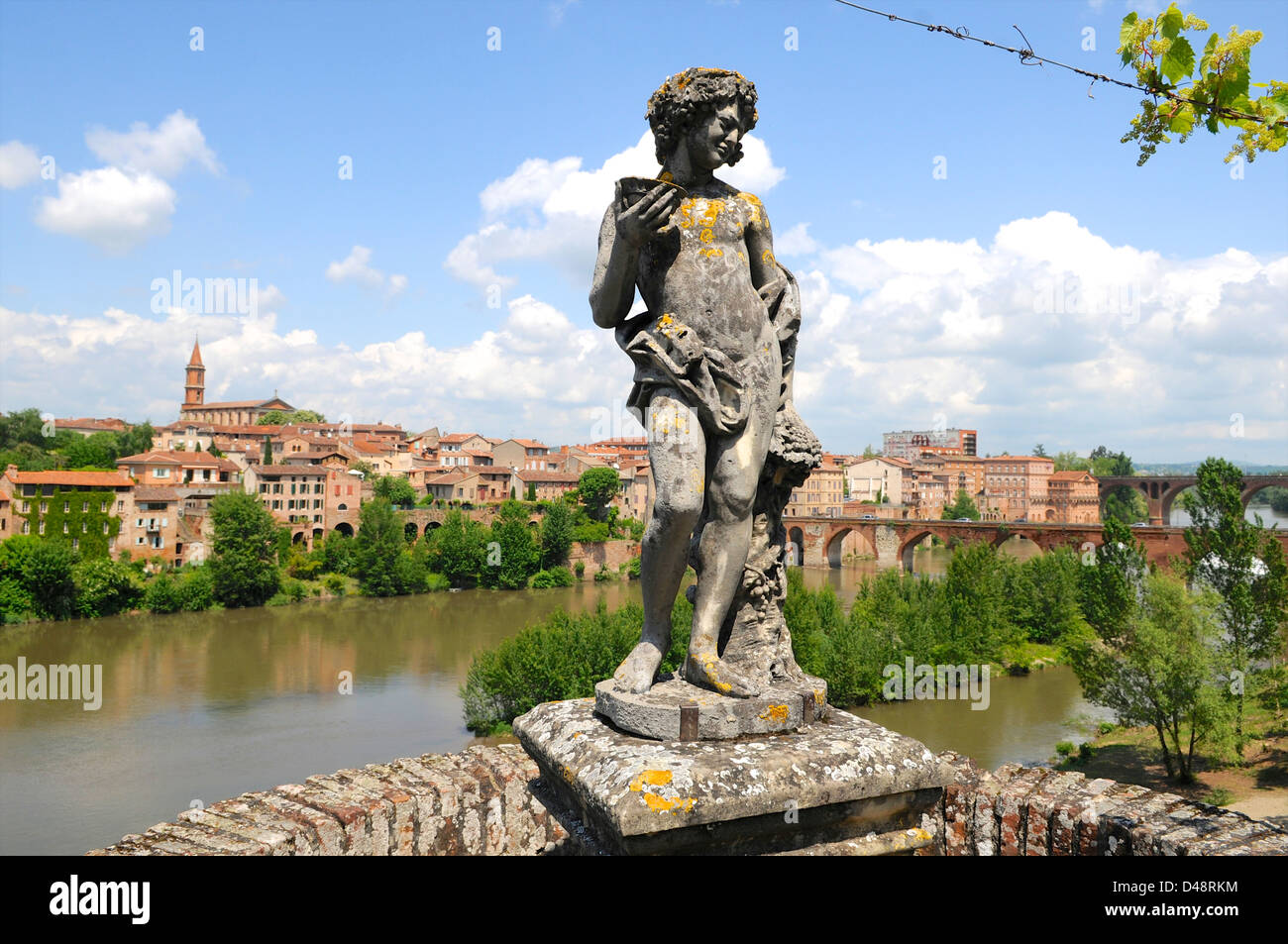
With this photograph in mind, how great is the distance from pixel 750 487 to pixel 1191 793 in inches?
889

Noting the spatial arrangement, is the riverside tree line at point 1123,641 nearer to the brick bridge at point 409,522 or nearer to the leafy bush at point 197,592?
the leafy bush at point 197,592

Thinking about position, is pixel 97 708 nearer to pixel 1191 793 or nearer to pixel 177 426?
pixel 1191 793

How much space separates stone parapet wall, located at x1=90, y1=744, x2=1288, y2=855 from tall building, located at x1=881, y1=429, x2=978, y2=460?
11433 cm

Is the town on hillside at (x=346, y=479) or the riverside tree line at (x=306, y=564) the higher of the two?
the town on hillside at (x=346, y=479)

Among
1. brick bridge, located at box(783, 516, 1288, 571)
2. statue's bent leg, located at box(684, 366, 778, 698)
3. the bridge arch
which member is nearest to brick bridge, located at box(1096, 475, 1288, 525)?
brick bridge, located at box(783, 516, 1288, 571)

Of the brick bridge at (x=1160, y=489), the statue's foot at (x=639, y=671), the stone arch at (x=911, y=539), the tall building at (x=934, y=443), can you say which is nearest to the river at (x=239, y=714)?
the statue's foot at (x=639, y=671)

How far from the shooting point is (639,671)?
14.7 ft

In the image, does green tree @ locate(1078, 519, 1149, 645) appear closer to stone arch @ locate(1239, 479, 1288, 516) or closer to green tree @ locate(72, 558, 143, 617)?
stone arch @ locate(1239, 479, 1288, 516)

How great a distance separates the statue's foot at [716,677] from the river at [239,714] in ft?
52.8

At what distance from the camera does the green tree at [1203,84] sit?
3912 mm

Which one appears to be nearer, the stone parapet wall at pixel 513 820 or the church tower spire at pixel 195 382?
the stone parapet wall at pixel 513 820

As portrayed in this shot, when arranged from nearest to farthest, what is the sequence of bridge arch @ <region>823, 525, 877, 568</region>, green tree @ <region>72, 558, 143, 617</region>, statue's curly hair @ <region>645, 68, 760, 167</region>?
1. statue's curly hair @ <region>645, 68, 760, 167</region>
2. green tree @ <region>72, 558, 143, 617</region>
3. bridge arch @ <region>823, 525, 877, 568</region>

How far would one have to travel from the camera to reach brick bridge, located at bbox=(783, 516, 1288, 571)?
49312 millimetres
